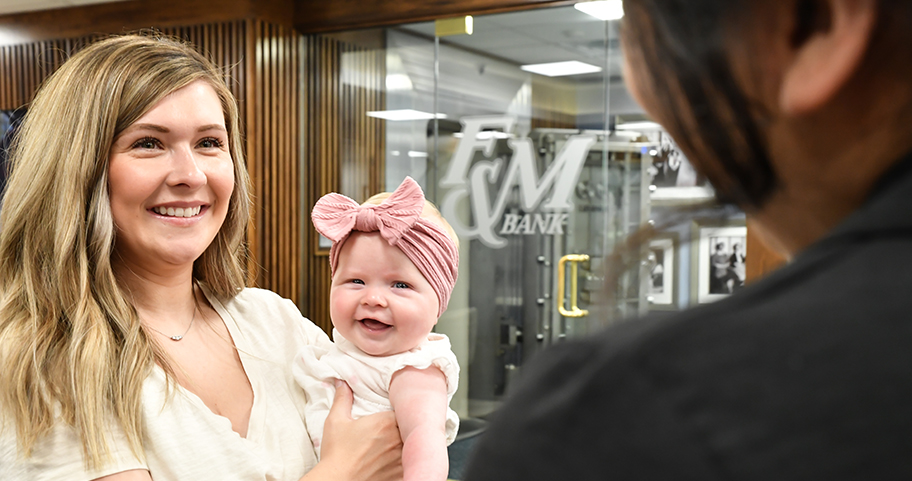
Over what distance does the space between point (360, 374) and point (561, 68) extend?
352cm

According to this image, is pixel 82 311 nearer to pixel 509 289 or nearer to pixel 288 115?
pixel 509 289

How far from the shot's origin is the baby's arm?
1386mm

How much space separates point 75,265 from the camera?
1360 millimetres

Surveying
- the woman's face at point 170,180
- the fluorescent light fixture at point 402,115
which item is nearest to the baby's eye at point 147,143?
the woman's face at point 170,180

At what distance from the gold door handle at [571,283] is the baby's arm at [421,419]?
3.22m

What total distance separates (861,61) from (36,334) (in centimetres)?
132

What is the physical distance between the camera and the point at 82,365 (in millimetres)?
1263

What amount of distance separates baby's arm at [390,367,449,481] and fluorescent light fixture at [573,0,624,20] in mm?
3567

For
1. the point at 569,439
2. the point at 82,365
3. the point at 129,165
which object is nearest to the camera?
the point at 569,439

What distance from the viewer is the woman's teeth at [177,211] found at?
1467 millimetres

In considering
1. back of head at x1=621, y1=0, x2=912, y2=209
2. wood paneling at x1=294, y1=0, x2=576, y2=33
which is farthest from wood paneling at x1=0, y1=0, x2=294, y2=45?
back of head at x1=621, y1=0, x2=912, y2=209

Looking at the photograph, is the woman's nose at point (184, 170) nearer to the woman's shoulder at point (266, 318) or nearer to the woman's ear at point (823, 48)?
the woman's shoulder at point (266, 318)

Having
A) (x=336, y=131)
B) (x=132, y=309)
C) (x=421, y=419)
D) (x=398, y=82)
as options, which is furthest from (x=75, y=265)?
(x=336, y=131)

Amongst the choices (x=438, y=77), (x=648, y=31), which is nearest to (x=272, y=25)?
(x=438, y=77)
